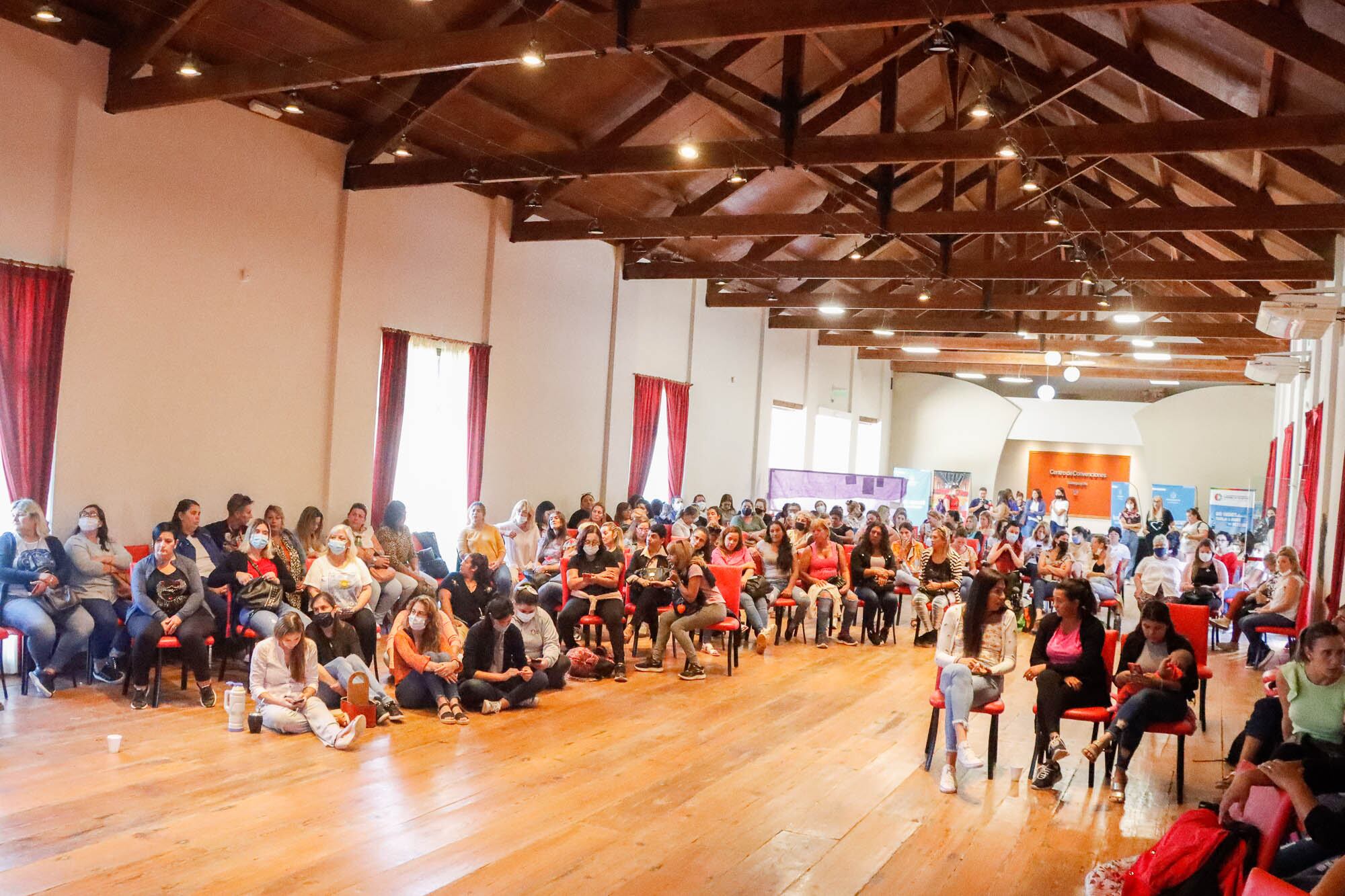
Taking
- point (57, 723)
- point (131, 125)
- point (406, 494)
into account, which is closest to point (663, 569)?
point (406, 494)

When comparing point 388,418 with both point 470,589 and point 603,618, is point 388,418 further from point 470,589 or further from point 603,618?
point 603,618

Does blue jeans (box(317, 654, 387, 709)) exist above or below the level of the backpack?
below

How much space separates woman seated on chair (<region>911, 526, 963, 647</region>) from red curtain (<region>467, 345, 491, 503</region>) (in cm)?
423

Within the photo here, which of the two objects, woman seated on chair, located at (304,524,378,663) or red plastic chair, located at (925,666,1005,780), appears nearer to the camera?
red plastic chair, located at (925,666,1005,780)

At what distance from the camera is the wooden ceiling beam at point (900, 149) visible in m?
7.13

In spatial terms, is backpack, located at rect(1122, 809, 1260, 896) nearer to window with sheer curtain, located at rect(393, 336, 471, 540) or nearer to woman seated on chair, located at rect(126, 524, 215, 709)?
woman seated on chair, located at rect(126, 524, 215, 709)

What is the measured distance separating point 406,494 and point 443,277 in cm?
199

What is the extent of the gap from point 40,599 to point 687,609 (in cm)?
411

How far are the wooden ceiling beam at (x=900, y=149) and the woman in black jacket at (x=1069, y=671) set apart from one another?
3.43 m

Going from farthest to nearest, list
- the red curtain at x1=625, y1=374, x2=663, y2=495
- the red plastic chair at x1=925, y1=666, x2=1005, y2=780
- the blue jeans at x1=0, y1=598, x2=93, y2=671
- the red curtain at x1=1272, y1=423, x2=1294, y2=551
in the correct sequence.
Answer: the red curtain at x1=1272, y1=423, x2=1294, y2=551 → the red curtain at x1=625, y1=374, x2=663, y2=495 → the blue jeans at x1=0, y1=598, x2=93, y2=671 → the red plastic chair at x1=925, y1=666, x2=1005, y2=780

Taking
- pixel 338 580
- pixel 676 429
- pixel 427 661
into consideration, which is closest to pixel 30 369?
pixel 338 580

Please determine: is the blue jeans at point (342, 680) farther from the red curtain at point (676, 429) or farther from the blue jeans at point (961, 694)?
the red curtain at point (676, 429)

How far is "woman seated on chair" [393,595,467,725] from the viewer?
634 centimetres

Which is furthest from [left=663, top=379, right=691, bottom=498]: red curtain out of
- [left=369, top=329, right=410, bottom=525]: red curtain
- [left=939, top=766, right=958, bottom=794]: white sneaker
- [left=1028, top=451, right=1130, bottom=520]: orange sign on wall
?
[left=1028, top=451, right=1130, bottom=520]: orange sign on wall
